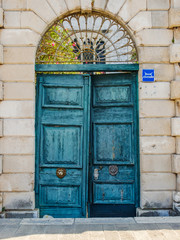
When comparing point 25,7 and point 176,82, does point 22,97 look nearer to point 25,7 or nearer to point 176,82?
point 25,7

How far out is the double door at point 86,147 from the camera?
552 centimetres

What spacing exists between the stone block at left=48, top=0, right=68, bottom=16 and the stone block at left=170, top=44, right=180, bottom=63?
89.9 inches

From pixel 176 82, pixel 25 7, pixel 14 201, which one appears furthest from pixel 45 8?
pixel 14 201

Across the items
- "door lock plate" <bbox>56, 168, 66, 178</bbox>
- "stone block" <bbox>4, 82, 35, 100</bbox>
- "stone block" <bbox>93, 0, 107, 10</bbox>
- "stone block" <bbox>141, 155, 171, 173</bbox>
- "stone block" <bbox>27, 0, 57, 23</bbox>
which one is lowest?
"door lock plate" <bbox>56, 168, 66, 178</bbox>

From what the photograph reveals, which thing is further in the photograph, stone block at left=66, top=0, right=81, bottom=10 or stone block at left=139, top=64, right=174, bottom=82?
stone block at left=66, top=0, right=81, bottom=10

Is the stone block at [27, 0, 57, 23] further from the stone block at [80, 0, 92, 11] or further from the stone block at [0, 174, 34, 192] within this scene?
the stone block at [0, 174, 34, 192]

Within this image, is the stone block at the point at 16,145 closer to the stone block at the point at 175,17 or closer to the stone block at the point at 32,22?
the stone block at the point at 32,22

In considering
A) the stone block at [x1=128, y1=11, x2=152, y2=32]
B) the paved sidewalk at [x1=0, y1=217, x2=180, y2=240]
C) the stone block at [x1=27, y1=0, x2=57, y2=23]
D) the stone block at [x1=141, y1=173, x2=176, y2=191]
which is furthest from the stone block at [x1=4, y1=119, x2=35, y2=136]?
the stone block at [x1=128, y1=11, x2=152, y2=32]

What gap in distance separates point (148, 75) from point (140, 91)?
35 centimetres

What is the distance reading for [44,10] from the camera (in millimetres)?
5516

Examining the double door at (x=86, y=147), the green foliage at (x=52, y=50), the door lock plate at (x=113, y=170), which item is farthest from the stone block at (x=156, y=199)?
the green foliage at (x=52, y=50)

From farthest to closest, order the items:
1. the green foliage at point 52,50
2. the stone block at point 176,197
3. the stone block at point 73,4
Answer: the green foliage at point 52,50
the stone block at point 73,4
the stone block at point 176,197

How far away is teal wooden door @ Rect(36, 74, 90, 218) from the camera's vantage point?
5516 mm

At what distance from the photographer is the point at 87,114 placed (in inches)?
222
